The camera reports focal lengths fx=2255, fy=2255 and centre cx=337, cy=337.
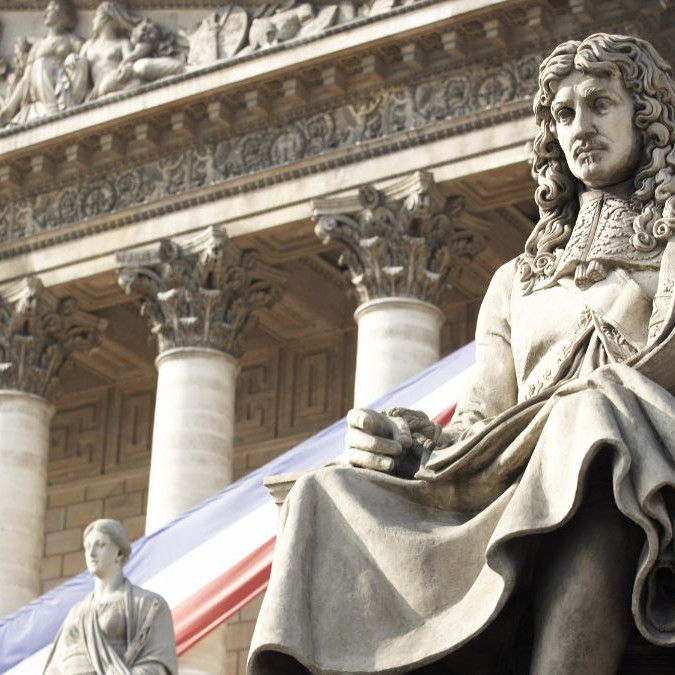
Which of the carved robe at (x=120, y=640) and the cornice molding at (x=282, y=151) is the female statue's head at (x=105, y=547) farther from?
the cornice molding at (x=282, y=151)

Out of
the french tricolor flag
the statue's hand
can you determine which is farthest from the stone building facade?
the statue's hand

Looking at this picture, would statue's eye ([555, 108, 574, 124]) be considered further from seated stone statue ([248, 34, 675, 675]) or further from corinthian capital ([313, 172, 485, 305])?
corinthian capital ([313, 172, 485, 305])

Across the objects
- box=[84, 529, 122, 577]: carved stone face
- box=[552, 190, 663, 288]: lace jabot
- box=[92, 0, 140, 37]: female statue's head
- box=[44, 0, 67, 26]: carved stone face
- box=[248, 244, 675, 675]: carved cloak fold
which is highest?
box=[44, 0, 67, 26]: carved stone face

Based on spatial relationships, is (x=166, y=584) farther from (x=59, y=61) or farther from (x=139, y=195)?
(x=59, y=61)

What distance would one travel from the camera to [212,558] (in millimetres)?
12602

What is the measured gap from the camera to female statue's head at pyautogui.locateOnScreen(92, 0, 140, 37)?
19328mm

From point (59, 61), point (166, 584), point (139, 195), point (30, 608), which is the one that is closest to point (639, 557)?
point (166, 584)

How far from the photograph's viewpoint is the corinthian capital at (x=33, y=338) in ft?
60.4

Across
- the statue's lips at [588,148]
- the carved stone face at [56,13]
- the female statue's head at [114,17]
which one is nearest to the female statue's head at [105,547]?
the statue's lips at [588,148]

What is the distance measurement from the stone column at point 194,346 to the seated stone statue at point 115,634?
834 centimetres

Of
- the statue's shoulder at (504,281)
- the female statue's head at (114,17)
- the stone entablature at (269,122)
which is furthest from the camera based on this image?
the female statue's head at (114,17)

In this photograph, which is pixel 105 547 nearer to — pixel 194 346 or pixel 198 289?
pixel 194 346

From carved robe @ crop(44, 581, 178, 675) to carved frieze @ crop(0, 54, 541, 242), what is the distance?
8.45 m

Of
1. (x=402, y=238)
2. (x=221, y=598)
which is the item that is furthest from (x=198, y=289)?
(x=221, y=598)
